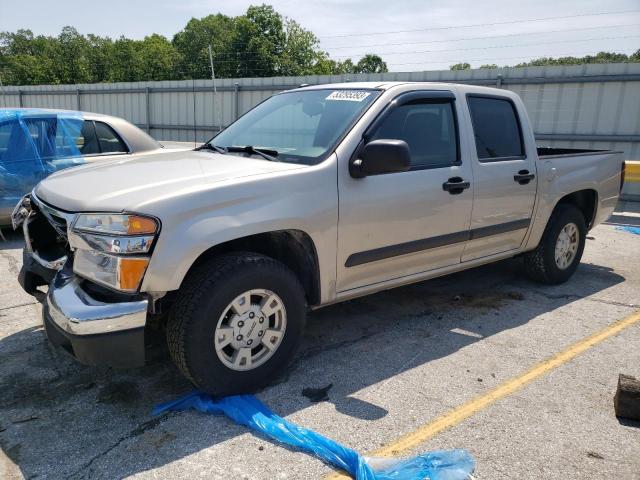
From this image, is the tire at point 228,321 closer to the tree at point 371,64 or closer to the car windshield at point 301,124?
the car windshield at point 301,124

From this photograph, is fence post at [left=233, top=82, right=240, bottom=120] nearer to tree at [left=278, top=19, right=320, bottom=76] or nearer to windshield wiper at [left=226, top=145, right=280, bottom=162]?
windshield wiper at [left=226, top=145, right=280, bottom=162]

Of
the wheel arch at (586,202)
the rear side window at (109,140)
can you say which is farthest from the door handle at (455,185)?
the rear side window at (109,140)

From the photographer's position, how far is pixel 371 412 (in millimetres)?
2934

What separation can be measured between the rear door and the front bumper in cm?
268

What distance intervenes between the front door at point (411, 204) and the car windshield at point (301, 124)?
0.21 meters

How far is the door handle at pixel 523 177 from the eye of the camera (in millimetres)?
4501

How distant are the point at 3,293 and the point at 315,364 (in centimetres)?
312

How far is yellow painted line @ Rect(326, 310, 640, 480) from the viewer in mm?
2641

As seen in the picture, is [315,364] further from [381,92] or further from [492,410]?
[381,92]

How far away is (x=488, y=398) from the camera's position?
3143 mm

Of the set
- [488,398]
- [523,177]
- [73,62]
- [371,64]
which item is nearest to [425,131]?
[523,177]

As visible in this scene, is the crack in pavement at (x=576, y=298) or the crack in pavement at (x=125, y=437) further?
the crack in pavement at (x=576, y=298)

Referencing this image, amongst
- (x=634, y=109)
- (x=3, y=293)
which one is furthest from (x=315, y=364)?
(x=634, y=109)

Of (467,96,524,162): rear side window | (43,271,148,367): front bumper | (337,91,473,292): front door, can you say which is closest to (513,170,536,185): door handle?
(467,96,524,162): rear side window
